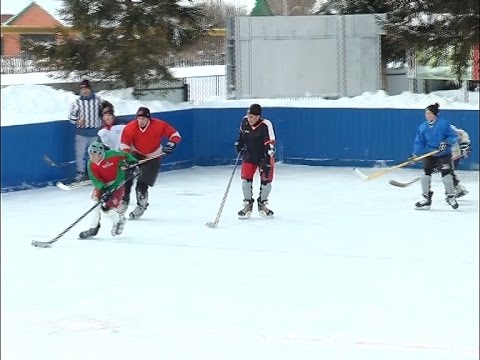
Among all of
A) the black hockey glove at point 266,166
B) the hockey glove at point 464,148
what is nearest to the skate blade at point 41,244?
the black hockey glove at point 266,166

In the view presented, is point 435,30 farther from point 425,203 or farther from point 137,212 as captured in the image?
point 137,212

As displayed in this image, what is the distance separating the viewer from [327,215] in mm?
12312

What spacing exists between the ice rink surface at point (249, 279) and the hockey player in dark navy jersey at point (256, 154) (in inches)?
7.6

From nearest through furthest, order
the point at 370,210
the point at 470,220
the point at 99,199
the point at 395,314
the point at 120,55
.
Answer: the point at 395,314 < the point at 99,199 < the point at 470,220 < the point at 370,210 < the point at 120,55

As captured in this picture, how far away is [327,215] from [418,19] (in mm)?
10025

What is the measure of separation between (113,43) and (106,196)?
34.3 ft

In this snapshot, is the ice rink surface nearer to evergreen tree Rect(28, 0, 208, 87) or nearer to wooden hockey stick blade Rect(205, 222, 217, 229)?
wooden hockey stick blade Rect(205, 222, 217, 229)

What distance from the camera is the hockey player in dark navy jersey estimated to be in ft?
39.7

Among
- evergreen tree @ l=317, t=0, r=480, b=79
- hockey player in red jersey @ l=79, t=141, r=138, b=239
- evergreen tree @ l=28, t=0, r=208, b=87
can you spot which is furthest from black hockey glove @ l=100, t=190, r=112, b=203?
evergreen tree @ l=317, t=0, r=480, b=79

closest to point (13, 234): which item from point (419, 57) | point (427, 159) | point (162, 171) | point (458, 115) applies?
point (427, 159)

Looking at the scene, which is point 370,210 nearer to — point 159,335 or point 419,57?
Result: point 159,335

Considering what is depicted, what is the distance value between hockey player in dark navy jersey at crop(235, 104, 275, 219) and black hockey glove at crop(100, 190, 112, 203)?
201 cm

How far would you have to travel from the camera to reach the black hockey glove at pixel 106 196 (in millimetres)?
10523

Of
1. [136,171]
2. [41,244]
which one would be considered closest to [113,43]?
[136,171]
